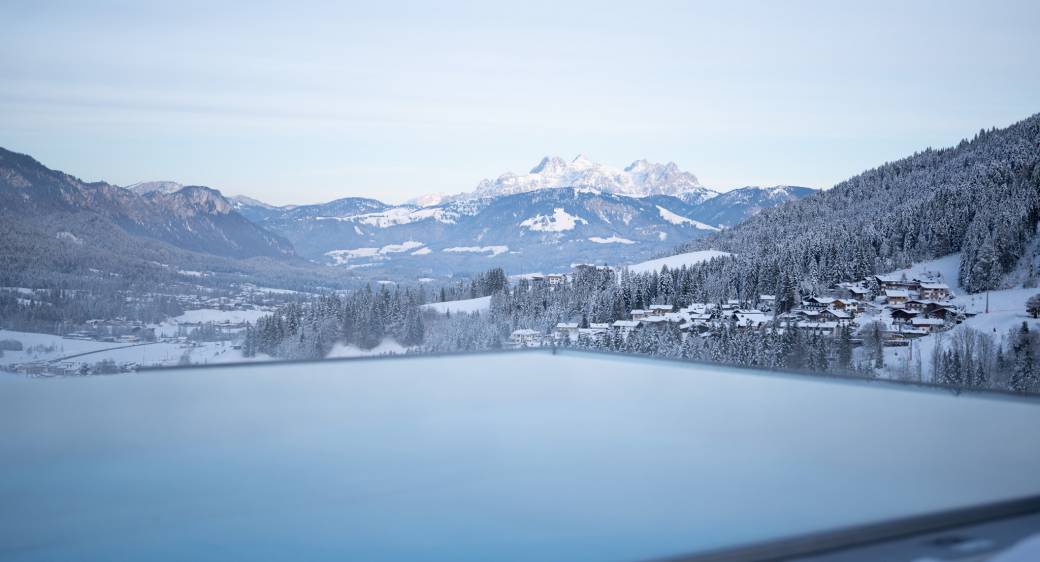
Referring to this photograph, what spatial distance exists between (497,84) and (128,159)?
29.6 meters

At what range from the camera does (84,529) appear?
178 cm

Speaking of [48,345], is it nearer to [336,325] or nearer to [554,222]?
[336,325]

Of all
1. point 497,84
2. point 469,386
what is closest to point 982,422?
point 469,386

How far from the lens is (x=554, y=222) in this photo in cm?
15500

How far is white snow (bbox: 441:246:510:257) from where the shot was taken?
118 metres

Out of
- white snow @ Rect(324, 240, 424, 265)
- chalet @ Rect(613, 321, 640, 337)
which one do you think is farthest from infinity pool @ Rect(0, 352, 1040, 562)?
white snow @ Rect(324, 240, 424, 265)

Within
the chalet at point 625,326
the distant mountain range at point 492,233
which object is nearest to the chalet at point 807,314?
the chalet at point 625,326

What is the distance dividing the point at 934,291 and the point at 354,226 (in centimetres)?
9244

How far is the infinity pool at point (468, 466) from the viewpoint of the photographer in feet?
5.83

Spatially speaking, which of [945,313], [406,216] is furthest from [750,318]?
[406,216]

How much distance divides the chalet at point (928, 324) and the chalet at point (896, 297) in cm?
397

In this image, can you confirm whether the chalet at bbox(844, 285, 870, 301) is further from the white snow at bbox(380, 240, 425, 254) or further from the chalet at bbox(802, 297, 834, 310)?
the white snow at bbox(380, 240, 425, 254)

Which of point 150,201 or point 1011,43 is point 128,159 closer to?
point 150,201

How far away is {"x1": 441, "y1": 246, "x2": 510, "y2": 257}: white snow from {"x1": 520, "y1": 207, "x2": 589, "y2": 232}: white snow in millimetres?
15910
